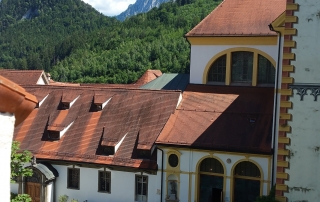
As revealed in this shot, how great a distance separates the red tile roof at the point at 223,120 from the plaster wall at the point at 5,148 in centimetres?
1426

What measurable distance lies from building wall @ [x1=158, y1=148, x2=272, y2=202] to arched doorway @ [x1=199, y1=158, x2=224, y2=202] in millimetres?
242

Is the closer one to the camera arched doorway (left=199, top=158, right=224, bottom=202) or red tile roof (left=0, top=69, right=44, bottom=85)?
arched doorway (left=199, top=158, right=224, bottom=202)

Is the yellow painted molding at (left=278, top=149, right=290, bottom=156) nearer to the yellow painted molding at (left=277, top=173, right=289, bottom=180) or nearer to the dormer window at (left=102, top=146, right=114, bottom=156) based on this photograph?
the yellow painted molding at (left=277, top=173, right=289, bottom=180)

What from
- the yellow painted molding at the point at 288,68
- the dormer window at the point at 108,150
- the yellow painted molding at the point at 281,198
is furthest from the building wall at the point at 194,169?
the yellow painted molding at the point at 288,68

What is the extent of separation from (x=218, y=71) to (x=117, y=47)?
247ft

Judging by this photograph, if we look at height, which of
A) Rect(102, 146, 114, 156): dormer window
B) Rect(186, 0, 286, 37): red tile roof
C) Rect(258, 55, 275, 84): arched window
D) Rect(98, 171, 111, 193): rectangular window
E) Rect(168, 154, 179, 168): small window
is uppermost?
Rect(186, 0, 286, 37): red tile roof

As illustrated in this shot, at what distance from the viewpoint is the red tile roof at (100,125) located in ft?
62.7

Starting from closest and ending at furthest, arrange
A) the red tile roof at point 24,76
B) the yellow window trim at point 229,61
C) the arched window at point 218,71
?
the yellow window trim at point 229,61, the arched window at point 218,71, the red tile roof at point 24,76

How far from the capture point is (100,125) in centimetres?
2025

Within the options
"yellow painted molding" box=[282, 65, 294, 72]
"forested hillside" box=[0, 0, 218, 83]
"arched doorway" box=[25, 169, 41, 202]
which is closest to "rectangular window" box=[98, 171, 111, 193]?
"arched doorway" box=[25, 169, 41, 202]

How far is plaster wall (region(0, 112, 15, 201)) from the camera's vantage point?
3559 millimetres

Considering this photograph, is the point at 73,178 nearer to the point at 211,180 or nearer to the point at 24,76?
the point at 211,180

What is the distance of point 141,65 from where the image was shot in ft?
263

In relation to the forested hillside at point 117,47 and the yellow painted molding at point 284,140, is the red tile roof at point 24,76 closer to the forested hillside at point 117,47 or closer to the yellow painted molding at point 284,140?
the yellow painted molding at point 284,140
